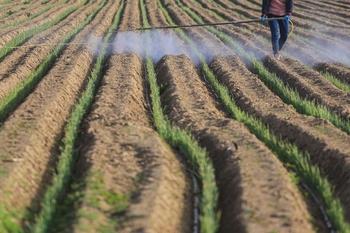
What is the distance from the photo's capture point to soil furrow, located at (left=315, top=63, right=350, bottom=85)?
352 inches

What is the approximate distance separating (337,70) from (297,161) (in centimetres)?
471

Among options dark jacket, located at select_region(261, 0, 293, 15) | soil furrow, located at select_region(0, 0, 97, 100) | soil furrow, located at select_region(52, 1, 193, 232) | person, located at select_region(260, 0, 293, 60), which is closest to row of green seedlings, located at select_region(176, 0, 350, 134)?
person, located at select_region(260, 0, 293, 60)

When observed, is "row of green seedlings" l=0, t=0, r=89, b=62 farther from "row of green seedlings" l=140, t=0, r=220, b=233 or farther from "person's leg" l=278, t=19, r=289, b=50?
"row of green seedlings" l=140, t=0, r=220, b=233

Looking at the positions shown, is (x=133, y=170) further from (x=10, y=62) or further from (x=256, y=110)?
(x=10, y=62)

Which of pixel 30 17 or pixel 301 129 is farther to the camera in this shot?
pixel 30 17

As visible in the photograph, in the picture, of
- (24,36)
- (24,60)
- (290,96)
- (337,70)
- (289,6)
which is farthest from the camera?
(24,36)

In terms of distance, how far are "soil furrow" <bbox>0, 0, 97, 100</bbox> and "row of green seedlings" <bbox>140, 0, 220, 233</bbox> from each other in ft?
7.68

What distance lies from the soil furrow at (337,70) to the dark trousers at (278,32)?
47.1 inches

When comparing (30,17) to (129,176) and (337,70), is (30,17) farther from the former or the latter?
(129,176)

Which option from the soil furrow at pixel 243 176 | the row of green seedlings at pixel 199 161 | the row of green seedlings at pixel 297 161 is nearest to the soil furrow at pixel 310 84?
the row of green seedlings at pixel 297 161

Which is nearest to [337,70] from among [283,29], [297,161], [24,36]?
[283,29]

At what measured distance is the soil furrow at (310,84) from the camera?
7.11 m

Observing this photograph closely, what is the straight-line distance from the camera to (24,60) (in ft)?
34.3

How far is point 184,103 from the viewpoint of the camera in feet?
23.7
